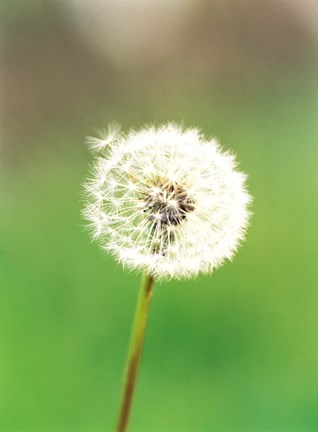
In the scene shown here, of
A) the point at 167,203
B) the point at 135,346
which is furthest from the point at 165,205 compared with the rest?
the point at 135,346

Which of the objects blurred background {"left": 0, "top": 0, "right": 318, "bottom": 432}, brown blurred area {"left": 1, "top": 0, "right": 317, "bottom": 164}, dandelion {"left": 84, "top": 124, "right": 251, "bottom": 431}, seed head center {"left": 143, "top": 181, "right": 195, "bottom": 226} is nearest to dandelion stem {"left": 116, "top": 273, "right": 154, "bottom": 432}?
dandelion {"left": 84, "top": 124, "right": 251, "bottom": 431}

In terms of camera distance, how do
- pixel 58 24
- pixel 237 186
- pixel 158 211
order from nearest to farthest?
pixel 158 211 → pixel 237 186 → pixel 58 24

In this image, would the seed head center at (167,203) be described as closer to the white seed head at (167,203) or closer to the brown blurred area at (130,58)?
the white seed head at (167,203)

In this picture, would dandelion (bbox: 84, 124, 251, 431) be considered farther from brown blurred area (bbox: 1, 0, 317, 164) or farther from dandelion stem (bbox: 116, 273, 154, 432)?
brown blurred area (bbox: 1, 0, 317, 164)

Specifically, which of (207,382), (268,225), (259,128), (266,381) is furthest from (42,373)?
(259,128)

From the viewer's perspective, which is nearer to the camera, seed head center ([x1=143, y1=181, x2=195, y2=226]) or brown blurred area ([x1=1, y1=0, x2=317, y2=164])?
seed head center ([x1=143, y1=181, x2=195, y2=226])

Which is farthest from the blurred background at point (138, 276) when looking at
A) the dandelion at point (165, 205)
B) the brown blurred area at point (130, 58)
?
the dandelion at point (165, 205)

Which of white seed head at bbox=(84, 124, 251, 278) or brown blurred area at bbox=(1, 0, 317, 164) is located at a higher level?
brown blurred area at bbox=(1, 0, 317, 164)

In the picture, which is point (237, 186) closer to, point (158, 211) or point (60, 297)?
point (158, 211)
